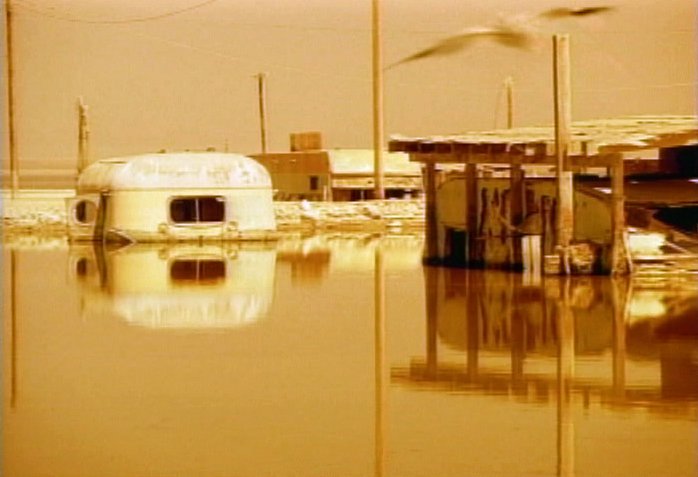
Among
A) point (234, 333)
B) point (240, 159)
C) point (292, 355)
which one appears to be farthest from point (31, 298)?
point (240, 159)

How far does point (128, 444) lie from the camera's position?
6141mm

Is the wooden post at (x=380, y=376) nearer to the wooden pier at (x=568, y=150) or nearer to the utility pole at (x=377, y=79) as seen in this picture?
the wooden pier at (x=568, y=150)

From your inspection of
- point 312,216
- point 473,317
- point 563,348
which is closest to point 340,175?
point 312,216

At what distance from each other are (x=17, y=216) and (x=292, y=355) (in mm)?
18438

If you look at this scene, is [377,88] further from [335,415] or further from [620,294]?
[335,415]

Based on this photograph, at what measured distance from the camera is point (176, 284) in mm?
13859

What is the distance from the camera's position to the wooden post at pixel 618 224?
13.9 m

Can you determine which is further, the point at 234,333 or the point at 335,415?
the point at 234,333

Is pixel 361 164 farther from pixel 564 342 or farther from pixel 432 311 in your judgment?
pixel 564 342

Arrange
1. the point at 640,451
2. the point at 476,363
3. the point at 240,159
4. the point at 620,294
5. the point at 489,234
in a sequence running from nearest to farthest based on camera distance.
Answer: the point at 640,451
the point at 476,363
the point at 620,294
the point at 489,234
the point at 240,159

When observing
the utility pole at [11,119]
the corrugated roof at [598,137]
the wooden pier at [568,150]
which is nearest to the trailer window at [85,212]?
the utility pole at [11,119]

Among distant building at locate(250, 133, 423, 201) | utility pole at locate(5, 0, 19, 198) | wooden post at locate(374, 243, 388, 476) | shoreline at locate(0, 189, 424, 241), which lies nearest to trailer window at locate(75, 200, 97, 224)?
shoreline at locate(0, 189, 424, 241)

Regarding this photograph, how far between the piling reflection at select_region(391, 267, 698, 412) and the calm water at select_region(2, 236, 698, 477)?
0.02 metres

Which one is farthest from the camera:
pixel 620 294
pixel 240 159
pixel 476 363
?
pixel 240 159
